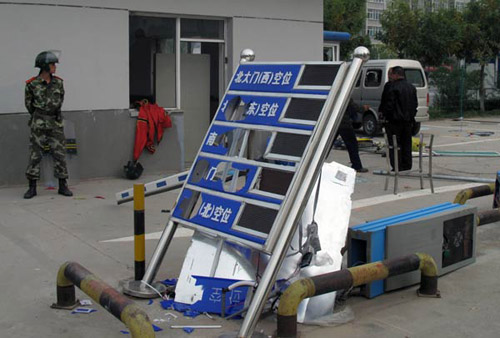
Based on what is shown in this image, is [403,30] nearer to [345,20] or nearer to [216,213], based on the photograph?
[345,20]

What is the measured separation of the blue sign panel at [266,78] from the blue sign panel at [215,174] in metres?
0.68

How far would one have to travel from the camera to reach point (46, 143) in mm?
9672

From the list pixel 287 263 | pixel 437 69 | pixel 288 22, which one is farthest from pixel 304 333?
pixel 437 69

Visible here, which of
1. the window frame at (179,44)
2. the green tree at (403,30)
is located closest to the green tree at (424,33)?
the green tree at (403,30)

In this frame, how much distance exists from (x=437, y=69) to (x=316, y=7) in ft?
48.0

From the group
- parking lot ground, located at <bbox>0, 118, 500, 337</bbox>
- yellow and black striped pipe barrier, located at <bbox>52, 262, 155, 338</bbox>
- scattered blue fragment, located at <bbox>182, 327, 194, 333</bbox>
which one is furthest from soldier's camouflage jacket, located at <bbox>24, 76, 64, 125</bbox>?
scattered blue fragment, located at <bbox>182, 327, 194, 333</bbox>

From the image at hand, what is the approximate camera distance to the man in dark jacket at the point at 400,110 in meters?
11.2

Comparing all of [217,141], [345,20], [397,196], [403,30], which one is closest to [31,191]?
[217,141]

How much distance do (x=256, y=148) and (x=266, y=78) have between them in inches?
23.3

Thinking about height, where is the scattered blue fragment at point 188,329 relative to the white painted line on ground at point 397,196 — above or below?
below

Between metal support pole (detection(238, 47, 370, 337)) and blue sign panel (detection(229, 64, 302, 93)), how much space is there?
19.6 inches

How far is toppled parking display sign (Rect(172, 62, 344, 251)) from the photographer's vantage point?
204 inches

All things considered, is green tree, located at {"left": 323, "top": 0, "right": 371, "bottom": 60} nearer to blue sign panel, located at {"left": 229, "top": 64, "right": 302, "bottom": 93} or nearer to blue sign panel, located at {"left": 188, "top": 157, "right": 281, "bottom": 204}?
blue sign panel, located at {"left": 229, "top": 64, "right": 302, "bottom": 93}

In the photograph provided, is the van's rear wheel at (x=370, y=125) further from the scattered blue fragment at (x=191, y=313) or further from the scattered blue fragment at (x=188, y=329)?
the scattered blue fragment at (x=188, y=329)
